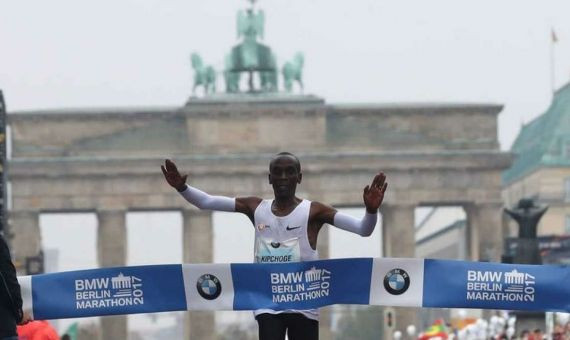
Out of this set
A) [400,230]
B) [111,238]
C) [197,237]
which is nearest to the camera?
[111,238]

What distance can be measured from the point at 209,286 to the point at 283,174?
1.33 metres

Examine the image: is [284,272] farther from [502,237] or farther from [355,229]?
[502,237]

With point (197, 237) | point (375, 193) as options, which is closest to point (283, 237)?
point (375, 193)

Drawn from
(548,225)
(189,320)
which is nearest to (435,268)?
(189,320)

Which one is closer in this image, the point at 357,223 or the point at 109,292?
the point at 357,223

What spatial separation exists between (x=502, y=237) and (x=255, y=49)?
13149 millimetres

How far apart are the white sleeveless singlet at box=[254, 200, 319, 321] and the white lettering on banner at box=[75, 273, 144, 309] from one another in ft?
3.04

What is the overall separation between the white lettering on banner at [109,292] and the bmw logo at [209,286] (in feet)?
1.03

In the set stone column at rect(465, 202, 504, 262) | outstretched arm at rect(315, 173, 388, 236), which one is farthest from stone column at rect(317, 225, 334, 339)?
outstretched arm at rect(315, 173, 388, 236)

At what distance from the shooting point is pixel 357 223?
458 inches

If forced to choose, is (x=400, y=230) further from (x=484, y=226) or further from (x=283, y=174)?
(x=283, y=174)

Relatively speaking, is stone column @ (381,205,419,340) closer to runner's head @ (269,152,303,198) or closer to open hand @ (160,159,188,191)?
open hand @ (160,159,188,191)

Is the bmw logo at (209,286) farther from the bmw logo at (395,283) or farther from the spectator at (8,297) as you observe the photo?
the spectator at (8,297)

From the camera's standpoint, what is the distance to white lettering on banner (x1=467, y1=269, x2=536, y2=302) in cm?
1278
